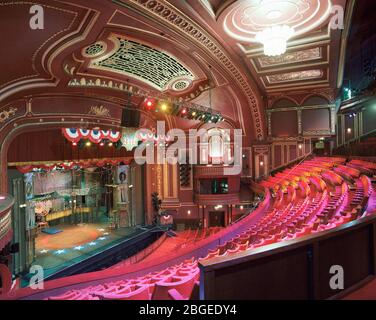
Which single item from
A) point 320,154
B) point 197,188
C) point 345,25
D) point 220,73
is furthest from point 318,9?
point 320,154

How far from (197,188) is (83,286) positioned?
9.75 m

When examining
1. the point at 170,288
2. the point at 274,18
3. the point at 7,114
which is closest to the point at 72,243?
the point at 7,114

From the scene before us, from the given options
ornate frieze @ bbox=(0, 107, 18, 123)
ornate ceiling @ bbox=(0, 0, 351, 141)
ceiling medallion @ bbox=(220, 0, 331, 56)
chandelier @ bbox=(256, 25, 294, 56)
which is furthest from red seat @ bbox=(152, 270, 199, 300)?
ornate frieze @ bbox=(0, 107, 18, 123)

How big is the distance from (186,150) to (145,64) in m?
6.26

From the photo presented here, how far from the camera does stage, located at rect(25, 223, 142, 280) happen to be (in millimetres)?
8979

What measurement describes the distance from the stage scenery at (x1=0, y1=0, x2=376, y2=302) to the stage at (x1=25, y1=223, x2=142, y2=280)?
0.08m

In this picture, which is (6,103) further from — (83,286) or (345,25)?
(345,25)

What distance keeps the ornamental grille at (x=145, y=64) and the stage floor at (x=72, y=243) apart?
6.22 m

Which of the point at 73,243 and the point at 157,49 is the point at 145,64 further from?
the point at 73,243

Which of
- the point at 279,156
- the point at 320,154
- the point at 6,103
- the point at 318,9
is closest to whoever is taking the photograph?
the point at 318,9

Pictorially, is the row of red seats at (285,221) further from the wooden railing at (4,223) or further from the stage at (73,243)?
the stage at (73,243)

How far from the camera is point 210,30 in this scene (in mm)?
6309

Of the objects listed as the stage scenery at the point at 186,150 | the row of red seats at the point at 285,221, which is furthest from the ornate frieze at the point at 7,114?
the row of red seats at the point at 285,221

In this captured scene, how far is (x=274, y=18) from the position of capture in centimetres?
596
